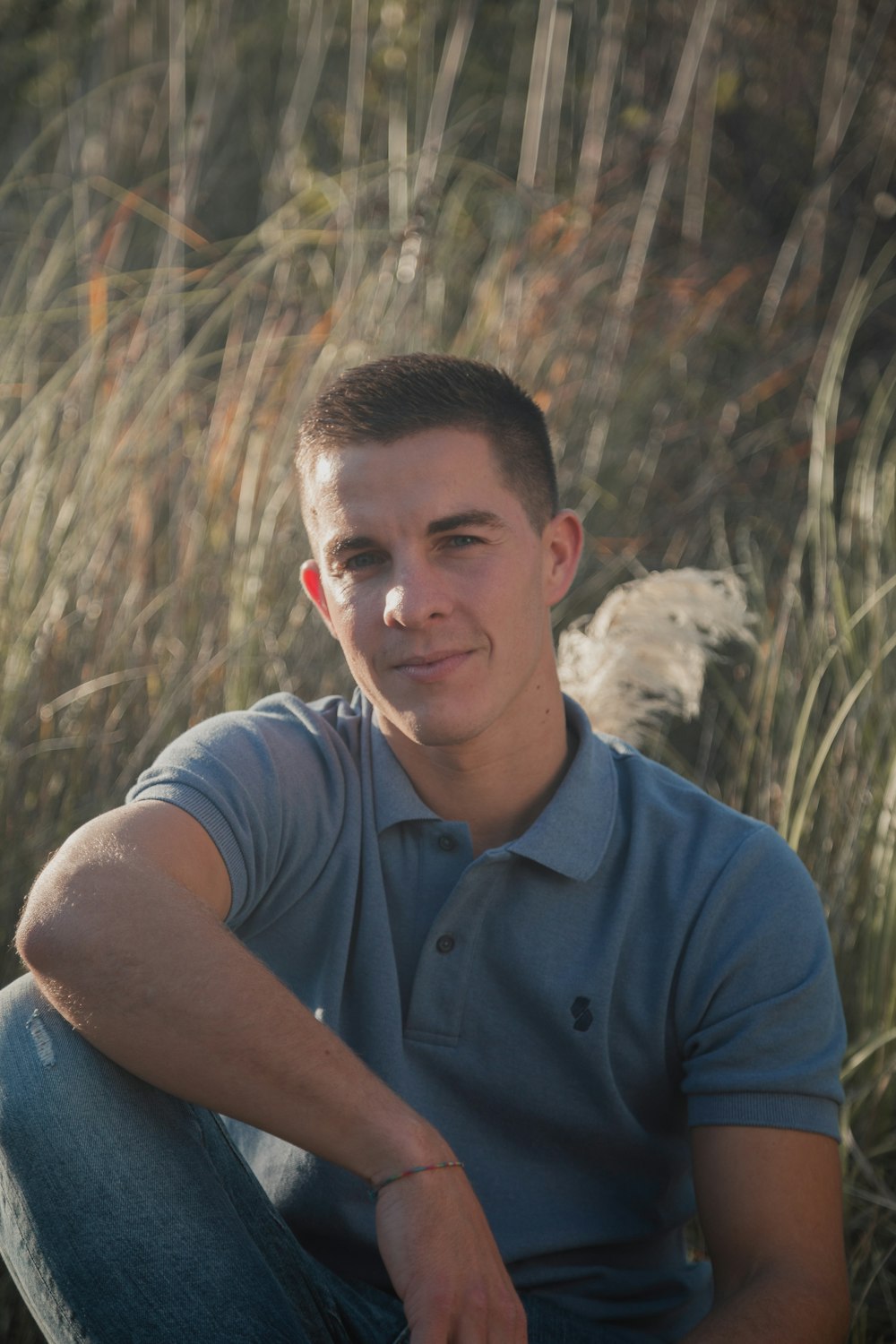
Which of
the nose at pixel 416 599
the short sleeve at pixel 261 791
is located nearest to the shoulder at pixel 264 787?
the short sleeve at pixel 261 791

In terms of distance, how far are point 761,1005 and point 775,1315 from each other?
1.06ft

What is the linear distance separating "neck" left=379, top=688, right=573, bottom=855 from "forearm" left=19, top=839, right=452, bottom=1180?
0.47m

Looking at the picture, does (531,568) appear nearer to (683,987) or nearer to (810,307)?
(683,987)

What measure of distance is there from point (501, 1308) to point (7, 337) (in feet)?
8.55

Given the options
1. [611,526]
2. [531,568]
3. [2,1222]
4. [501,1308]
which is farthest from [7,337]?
[501,1308]

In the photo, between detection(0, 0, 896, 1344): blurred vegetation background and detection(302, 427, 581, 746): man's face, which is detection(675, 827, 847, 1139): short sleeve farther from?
detection(0, 0, 896, 1344): blurred vegetation background

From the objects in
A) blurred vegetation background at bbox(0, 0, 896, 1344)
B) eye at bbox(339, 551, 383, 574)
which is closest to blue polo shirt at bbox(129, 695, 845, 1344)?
eye at bbox(339, 551, 383, 574)

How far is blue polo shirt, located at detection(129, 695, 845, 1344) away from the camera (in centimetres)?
153

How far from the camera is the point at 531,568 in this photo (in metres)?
1.79

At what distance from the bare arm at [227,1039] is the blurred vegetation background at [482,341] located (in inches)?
37.7

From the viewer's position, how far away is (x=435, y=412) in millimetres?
1754

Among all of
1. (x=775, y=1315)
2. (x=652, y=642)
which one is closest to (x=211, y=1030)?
(x=775, y=1315)

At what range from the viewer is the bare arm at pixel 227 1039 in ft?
4.24

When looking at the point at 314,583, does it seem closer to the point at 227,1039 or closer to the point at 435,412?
the point at 435,412
